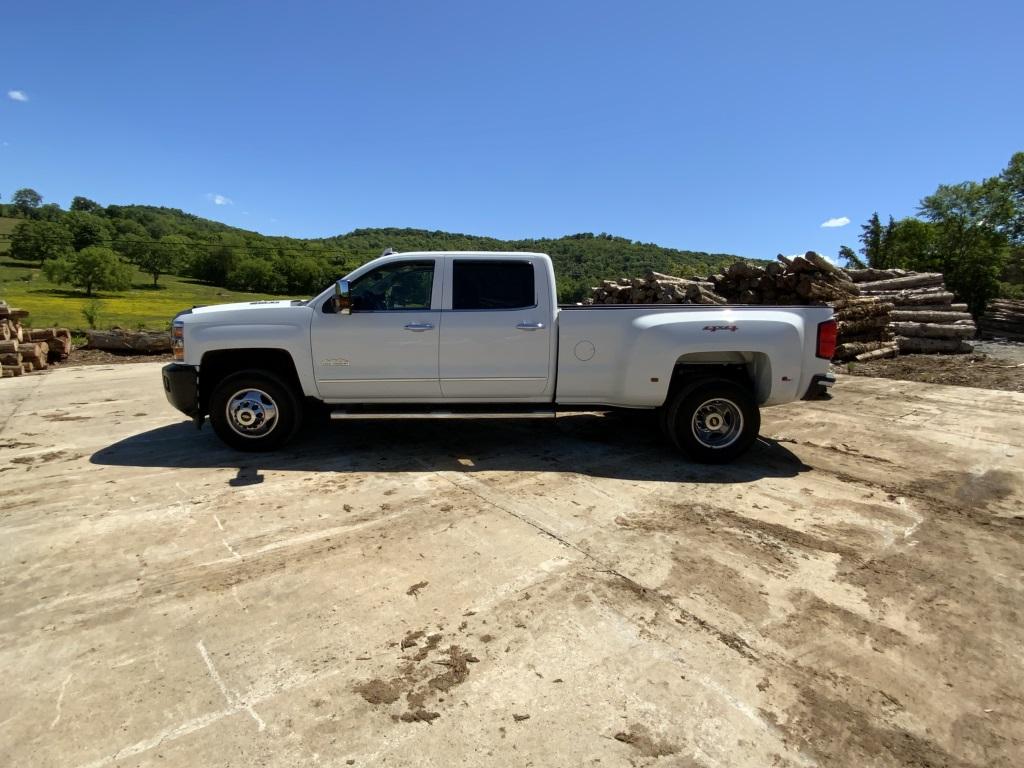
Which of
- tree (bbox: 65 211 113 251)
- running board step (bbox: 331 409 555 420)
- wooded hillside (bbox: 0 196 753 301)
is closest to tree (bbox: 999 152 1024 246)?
wooded hillside (bbox: 0 196 753 301)

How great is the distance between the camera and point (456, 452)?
19.2ft

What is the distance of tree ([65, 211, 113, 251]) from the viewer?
276 ft

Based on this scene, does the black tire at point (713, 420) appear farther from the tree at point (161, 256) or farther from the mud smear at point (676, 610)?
the tree at point (161, 256)

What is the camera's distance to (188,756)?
209cm

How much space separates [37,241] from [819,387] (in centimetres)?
10916

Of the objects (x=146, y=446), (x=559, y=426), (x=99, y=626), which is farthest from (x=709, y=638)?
(x=146, y=446)

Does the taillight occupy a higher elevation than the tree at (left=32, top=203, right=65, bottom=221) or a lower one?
lower

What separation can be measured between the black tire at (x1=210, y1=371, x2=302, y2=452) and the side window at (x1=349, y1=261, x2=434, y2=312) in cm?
122

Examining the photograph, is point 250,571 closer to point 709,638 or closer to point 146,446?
point 709,638

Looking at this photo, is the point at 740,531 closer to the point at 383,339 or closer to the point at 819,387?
the point at 819,387

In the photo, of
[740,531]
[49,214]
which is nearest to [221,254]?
[49,214]

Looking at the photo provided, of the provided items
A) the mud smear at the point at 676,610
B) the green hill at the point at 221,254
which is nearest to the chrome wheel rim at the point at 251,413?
the mud smear at the point at 676,610

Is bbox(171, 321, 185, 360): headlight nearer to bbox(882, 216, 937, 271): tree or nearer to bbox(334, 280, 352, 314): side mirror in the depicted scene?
bbox(334, 280, 352, 314): side mirror

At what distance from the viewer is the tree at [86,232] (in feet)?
276
